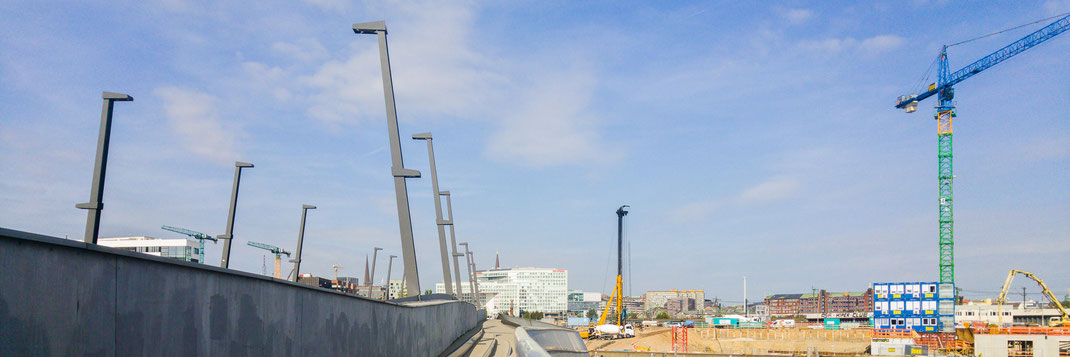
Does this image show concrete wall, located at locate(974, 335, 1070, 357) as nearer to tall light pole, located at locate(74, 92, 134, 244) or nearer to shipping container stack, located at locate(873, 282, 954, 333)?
shipping container stack, located at locate(873, 282, 954, 333)

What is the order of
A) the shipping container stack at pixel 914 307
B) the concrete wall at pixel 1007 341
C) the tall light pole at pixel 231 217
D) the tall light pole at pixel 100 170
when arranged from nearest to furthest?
the tall light pole at pixel 100 170, the tall light pole at pixel 231 217, the concrete wall at pixel 1007 341, the shipping container stack at pixel 914 307

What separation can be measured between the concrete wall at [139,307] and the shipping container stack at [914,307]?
3232 inches

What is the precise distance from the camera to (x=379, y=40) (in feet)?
62.2

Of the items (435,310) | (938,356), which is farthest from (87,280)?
(938,356)

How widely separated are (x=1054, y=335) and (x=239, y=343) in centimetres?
8804

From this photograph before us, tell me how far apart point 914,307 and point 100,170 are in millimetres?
82172

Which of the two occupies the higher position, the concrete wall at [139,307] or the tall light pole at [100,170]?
the tall light pole at [100,170]

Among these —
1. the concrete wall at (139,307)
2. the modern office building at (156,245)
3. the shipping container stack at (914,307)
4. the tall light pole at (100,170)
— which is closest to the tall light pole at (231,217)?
the modern office building at (156,245)

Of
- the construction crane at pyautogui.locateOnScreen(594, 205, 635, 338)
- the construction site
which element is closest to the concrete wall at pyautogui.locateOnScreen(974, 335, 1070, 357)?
the construction site

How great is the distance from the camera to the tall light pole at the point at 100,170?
15.9 metres

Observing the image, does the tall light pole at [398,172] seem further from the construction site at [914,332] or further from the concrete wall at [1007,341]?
the concrete wall at [1007,341]

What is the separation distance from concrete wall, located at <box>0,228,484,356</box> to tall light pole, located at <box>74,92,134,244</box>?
904 cm

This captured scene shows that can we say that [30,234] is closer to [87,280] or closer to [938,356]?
[87,280]

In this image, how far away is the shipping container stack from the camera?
7944 cm
